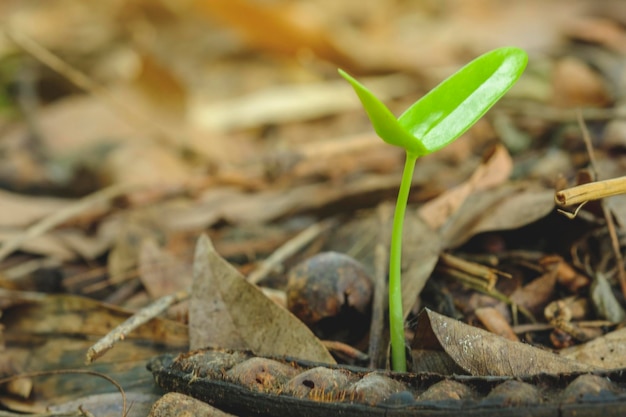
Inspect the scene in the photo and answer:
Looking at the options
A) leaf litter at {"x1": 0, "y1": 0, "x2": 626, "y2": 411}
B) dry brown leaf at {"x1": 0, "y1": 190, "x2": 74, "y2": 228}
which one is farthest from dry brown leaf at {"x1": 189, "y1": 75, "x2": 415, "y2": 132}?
dry brown leaf at {"x1": 0, "y1": 190, "x2": 74, "y2": 228}

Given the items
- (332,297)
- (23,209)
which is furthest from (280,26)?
(332,297)

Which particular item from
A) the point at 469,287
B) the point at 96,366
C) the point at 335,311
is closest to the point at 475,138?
the point at 469,287

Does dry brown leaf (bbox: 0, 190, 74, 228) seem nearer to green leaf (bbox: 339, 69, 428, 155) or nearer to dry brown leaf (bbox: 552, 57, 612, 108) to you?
green leaf (bbox: 339, 69, 428, 155)

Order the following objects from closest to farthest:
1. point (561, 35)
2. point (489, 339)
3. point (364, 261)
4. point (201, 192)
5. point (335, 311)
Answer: point (489, 339) < point (335, 311) < point (364, 261) < point (201, 192) < point (561, 35)

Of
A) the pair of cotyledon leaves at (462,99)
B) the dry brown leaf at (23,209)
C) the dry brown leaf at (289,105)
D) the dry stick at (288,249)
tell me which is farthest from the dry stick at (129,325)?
the dry brown leaf at (289,105)

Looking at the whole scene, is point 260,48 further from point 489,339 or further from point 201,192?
point 489,339

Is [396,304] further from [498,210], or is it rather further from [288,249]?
[288,249]
